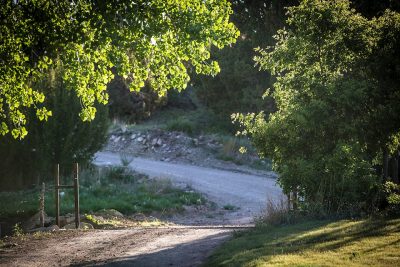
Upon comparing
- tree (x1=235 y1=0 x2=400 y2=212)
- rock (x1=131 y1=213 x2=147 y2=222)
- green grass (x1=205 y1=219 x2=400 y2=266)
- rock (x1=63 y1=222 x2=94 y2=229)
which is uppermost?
tree (x1=235 y1=0 x2=400 y2=212)

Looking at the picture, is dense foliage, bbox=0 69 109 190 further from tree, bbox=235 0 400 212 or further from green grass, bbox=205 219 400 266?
green grass, bbox=205 219 400 266

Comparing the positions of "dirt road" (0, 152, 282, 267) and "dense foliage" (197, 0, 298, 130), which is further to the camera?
"dense foliage" (197, 0, 298, 130)

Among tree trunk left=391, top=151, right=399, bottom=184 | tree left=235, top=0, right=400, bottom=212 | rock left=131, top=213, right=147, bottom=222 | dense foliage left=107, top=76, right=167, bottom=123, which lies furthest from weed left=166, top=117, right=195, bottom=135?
tree left=235, top=0, right=400, bottom=212

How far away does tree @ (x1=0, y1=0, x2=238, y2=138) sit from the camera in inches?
356

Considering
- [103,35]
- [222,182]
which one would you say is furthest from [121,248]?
[222,182]

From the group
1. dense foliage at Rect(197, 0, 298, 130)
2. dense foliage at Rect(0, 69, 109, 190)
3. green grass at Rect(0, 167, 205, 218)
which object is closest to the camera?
green grass at Rect(0, 167, 205, 218)

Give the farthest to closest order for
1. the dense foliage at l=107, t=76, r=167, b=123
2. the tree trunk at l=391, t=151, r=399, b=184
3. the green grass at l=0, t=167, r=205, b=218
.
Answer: the dense foliage at l=107, t=76, r=167, b=123 < the green grass at l=0, t=167, r=205, b=218 < the tree trunk at l=391, t=151, r=399, b=184

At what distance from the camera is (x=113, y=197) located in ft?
74.0

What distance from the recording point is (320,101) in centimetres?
1295

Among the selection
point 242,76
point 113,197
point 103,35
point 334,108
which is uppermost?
point 242,76

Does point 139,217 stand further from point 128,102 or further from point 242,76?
point 128,102

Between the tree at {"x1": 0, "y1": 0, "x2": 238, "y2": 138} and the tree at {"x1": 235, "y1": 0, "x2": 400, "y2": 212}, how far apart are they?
387 cm

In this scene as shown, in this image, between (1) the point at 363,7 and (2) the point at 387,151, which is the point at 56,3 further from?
(1) the point at 363,7

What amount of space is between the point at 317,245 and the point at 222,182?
16.5 m
